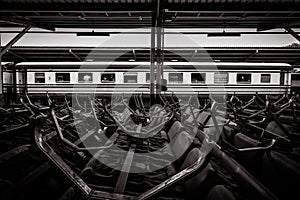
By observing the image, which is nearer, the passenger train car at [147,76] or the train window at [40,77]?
the passenger train car at [147,76]

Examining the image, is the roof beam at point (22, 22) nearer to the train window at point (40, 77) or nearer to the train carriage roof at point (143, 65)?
the train carriage roof at point (143, 65)

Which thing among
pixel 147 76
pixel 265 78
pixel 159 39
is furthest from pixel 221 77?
pixel 159 39

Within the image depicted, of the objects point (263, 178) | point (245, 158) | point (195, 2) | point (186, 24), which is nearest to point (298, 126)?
point (245, 158)

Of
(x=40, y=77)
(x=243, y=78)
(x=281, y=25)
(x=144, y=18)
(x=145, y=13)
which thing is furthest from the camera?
(x=40, y=77)

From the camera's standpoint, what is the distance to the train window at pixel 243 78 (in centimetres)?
1129

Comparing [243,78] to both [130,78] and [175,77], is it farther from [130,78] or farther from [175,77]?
[130,78]

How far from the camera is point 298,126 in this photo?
2764 mm

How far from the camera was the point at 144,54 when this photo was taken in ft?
36.4

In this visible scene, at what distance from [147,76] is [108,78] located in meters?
1.76

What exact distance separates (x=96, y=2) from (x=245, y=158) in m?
5.60

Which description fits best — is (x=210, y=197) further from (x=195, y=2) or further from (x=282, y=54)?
(x=282, y=54)

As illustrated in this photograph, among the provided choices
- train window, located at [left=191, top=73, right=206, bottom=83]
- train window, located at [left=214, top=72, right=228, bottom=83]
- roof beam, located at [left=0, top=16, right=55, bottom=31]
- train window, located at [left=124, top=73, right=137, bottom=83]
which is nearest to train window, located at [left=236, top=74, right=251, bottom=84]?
train window, located at [left=214, top=72, right=228, bottom=83]

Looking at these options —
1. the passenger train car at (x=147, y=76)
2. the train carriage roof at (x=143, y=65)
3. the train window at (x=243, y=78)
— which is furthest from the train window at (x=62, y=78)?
the train window at (x=243, y=78)

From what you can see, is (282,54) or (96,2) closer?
(96,2)
